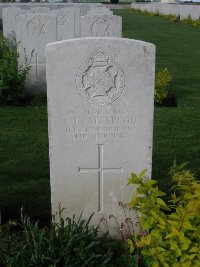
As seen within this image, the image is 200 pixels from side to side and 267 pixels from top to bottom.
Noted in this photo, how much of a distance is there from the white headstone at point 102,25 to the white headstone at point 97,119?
4.98 m

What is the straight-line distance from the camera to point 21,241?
3.34 meters

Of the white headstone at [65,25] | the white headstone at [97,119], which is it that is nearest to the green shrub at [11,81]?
the white headstone at [65,25]

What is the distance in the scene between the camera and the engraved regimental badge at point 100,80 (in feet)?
10.8

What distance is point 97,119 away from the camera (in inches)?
133

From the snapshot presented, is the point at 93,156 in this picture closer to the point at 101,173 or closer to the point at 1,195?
the point at 101,173

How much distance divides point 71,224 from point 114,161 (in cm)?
53

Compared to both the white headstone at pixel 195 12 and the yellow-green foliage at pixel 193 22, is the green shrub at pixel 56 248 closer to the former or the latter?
the yellow-green foliage at pixel 193 22

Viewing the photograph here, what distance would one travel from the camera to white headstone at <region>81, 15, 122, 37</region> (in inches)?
322

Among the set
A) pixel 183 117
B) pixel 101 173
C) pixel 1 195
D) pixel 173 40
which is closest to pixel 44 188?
pixel 1 195

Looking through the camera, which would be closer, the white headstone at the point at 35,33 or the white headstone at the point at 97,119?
the white headstone at the point at 97,119

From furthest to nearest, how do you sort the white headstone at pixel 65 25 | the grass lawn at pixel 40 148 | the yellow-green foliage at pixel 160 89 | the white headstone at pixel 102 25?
1. the white headstone at pixel 65 25
2. the white headstone at pixel 102 25
3. the yellow-green foliage at pixel 160 89
4. the grass lawn at pixel 40 148

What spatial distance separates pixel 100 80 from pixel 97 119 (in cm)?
27

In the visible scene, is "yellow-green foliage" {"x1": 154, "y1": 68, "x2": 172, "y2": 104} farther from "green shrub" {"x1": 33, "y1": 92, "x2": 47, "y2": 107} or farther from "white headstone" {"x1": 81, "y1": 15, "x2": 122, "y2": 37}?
"green shrub" {"x1": 33, "y1": 92, "x2": 47, "y2": 107}

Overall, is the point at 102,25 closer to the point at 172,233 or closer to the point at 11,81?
the point at 11,81
